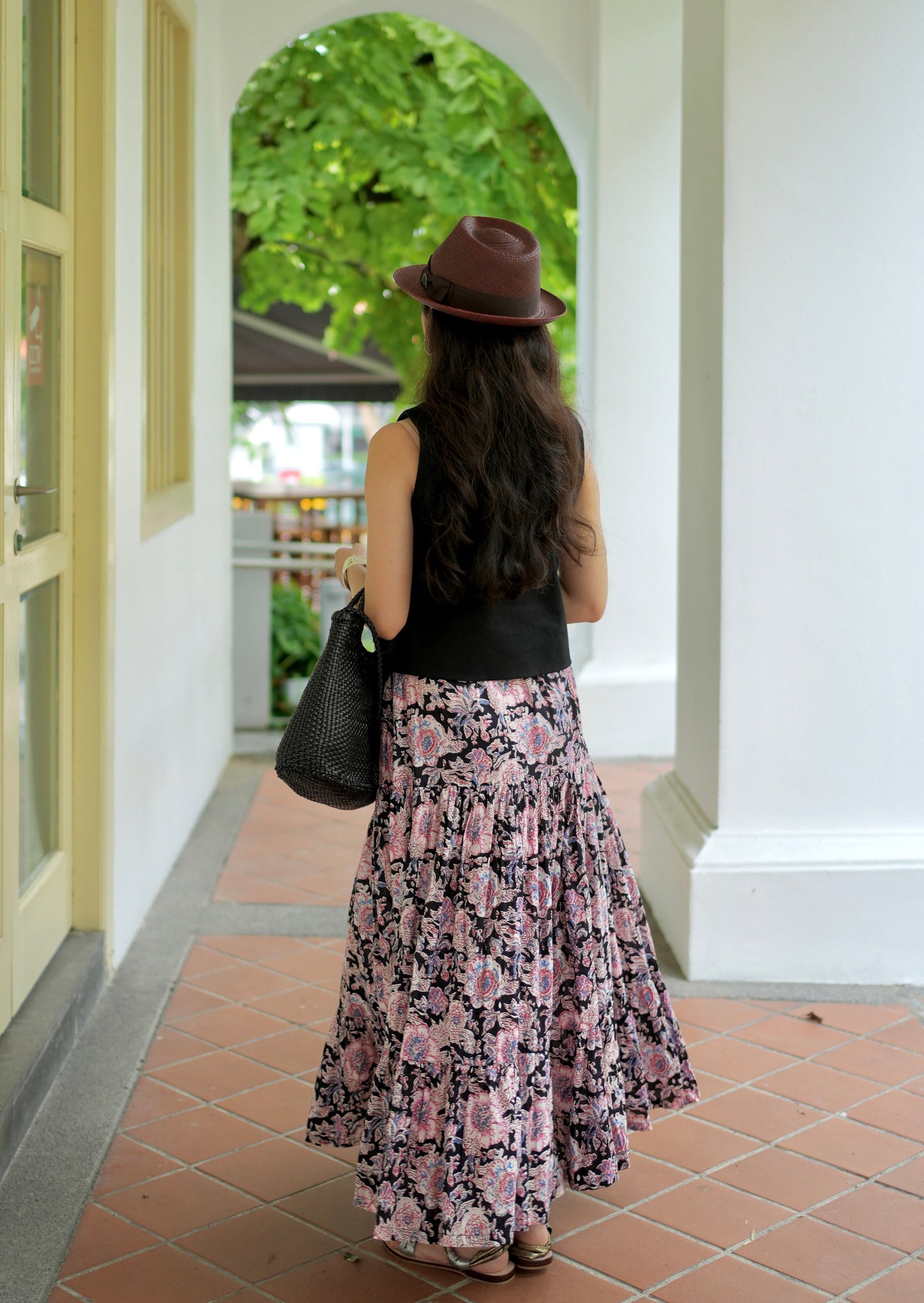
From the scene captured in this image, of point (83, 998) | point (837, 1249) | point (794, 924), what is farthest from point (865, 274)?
point (83, 998)

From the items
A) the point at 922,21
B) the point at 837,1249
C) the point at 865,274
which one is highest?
the point at 922,21

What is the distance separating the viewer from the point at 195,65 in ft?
16.6

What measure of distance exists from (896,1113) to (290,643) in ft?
21.5

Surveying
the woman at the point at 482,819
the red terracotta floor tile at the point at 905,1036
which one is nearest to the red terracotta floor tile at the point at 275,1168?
the woman at the point at 482,819

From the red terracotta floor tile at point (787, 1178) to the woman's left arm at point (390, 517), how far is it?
1342 millimetres

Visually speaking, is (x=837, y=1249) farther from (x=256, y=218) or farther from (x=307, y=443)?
(x=307, y=443)

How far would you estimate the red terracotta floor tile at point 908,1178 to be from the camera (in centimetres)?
264

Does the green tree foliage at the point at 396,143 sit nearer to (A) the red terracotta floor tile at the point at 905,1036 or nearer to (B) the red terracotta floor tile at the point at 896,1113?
(A) the red terracotta floor tile at the point at 905,1036

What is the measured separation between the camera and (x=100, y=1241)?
2436 millimetres

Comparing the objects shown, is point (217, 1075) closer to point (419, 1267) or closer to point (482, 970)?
point (419, 1267)

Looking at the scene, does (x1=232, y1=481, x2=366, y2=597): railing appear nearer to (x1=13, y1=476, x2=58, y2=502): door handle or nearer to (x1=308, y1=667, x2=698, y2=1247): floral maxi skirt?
(x1=13, y1=476, x2=58, y2=502): door handle

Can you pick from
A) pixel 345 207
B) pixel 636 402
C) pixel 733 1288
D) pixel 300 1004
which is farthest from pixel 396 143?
pixel 733 1288

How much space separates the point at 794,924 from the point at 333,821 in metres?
2.14

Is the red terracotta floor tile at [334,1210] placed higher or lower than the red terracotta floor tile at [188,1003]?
lower
